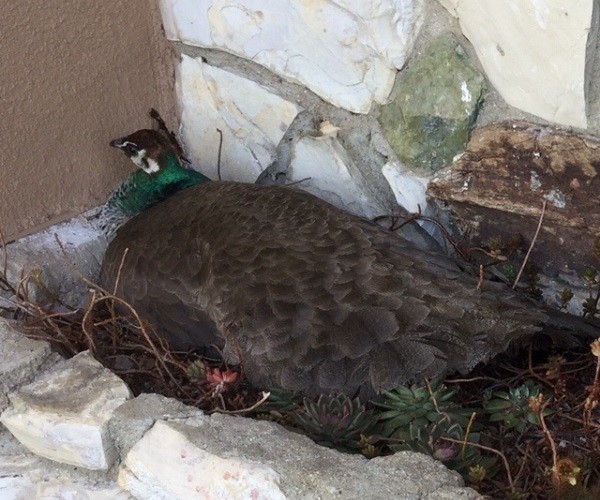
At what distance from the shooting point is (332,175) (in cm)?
219

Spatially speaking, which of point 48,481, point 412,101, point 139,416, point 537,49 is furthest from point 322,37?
point 48,481

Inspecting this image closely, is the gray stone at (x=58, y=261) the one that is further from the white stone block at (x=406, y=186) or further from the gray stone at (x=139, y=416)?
the white stone block at (x=406, y=186)

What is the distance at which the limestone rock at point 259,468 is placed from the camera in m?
1.37

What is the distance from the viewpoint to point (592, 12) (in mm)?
1540

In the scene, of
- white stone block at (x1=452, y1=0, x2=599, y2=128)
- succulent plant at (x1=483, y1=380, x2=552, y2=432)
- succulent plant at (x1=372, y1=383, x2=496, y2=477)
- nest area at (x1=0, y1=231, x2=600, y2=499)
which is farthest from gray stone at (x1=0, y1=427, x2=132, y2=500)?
white stone block at (x1=452, y1=0, x2=599, y2=128)

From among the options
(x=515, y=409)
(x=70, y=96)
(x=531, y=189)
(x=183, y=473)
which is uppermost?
(x=70, y=96)

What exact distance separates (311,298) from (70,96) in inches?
35.9

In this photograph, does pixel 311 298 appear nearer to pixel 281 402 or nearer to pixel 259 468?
pixel 281 402

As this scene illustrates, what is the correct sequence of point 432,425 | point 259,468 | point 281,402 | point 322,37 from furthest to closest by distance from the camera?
point 322,37, point 281,402, point 432,425, point 259,468

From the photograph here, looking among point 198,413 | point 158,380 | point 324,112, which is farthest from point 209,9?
point 198,413

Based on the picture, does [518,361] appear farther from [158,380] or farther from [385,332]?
[158,380]

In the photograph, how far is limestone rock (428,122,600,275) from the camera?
5.69 ft

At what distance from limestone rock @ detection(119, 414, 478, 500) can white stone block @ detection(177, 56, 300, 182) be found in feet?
2.99

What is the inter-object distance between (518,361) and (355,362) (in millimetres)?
400
